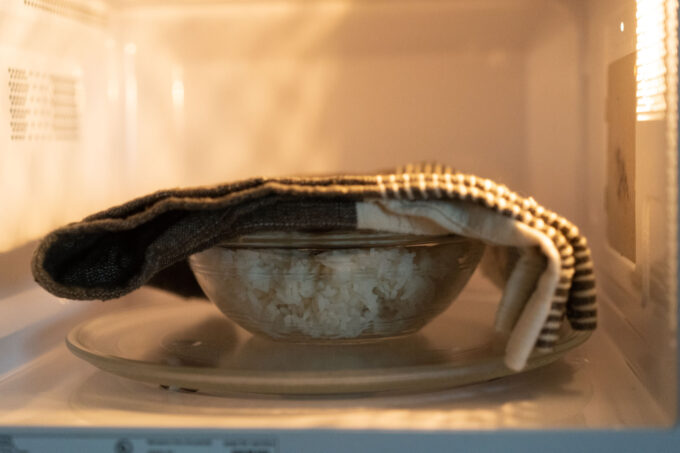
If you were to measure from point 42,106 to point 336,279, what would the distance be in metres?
0.38

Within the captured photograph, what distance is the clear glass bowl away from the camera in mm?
600

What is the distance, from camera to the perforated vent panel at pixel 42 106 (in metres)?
0.74

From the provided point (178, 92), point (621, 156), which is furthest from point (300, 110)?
point (621, 156)

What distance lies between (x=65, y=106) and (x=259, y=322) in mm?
367

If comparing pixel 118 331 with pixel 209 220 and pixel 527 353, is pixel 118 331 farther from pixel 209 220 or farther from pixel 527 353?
pixel 527 353

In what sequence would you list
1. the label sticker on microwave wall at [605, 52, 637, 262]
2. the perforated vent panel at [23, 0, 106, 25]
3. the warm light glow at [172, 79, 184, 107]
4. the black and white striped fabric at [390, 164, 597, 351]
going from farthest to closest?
the warm light glow at [172, 79, 184, 107]
the perforated vent panel at [23, 0, 106, 25]
the label sticker on microwave wall at [605, 52, 637, 262]
the black and white striped fabric at [390, 164, 597, 351]

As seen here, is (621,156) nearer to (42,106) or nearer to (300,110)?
(300,110)

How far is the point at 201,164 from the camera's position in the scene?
0.98 m

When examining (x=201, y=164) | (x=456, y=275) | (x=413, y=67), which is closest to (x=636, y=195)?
(x=456, y=275)

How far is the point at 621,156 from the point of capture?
70cm

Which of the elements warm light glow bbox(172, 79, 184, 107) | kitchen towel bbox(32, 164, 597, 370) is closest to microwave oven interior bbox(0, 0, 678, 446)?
warm light glow bbox(172, 79, 184, 107)

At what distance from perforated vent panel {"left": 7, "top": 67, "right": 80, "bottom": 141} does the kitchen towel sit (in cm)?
21

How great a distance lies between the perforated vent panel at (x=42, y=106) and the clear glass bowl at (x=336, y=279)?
0.80 ft

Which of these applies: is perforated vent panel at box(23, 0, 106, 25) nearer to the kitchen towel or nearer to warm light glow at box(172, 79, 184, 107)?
warm light glow at box(172, 79, 184, 107)
